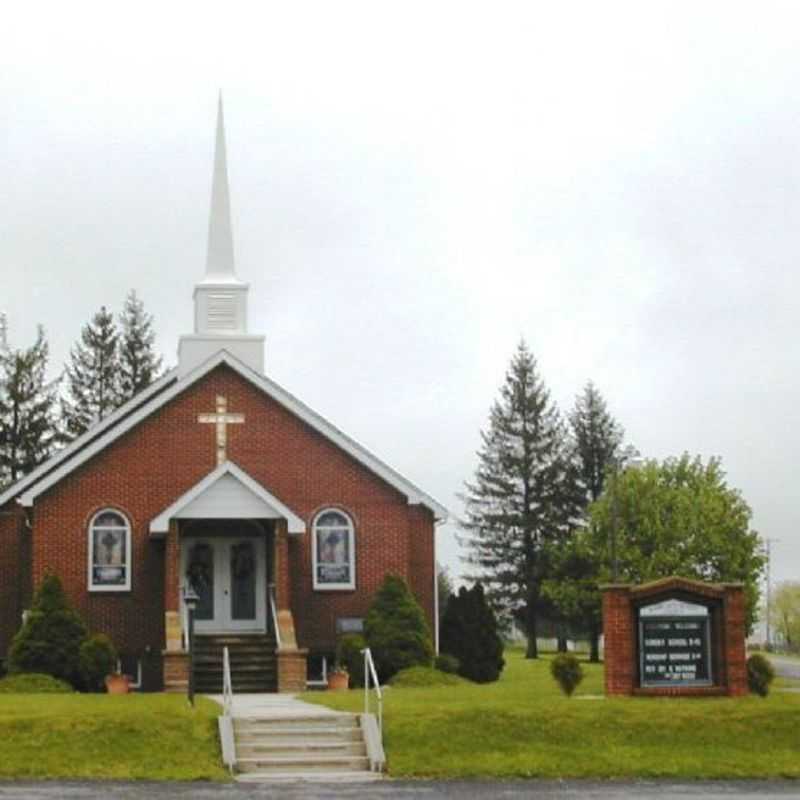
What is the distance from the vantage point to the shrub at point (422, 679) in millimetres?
35938

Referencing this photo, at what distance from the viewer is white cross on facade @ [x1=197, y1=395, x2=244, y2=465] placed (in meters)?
40.3

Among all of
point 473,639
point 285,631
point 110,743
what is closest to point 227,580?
point 285,631

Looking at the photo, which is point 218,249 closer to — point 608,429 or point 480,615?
point 480,615

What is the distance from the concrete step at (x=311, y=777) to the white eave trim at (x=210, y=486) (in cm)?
1444

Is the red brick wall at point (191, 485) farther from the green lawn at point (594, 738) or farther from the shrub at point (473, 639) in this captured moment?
the green lawn at point (594, 738)

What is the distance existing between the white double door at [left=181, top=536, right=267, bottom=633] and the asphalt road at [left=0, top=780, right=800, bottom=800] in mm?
16674

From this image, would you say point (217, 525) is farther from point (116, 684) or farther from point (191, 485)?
point (116, 684)

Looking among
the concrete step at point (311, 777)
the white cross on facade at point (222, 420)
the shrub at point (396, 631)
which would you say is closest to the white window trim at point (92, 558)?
the white cross on facade at point (222, 420)

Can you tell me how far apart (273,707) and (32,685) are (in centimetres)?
766

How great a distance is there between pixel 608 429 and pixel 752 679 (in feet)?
157

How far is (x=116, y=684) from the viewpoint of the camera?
35.4 m

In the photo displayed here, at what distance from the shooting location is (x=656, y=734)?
25688 mm

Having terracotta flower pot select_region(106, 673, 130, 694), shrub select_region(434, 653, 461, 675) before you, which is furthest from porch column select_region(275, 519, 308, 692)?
terracotta flower pot select_region(106, 673, 130, 694)

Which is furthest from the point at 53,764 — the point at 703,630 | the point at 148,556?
the point at 148,556
